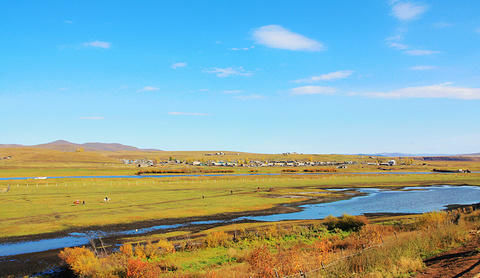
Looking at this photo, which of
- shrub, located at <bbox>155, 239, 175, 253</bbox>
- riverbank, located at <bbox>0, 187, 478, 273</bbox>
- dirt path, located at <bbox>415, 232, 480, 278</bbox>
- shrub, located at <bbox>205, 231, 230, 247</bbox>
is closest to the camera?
dirt path, located at <bbox>415, 232, 480, 278</bbox>

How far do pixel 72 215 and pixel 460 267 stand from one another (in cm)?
4181

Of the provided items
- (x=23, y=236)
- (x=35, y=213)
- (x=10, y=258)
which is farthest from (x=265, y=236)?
(x=35, y=213)

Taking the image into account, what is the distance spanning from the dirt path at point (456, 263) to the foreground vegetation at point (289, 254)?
0.58 m

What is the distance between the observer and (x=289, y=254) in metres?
21.0

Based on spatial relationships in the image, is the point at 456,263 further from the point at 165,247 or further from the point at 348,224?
the point at 165,247

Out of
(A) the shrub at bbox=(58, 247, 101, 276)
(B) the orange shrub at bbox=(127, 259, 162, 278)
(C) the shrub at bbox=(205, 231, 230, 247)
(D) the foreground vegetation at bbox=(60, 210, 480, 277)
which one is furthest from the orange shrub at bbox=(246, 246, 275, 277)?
(A) the shrub at bbox=(58, 247, 101, 276)

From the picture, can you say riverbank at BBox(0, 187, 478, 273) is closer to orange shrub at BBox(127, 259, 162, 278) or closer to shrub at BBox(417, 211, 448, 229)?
shrub at BBox(417, 211, 448, 229)

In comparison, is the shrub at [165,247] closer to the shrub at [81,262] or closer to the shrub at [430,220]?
the shrub at [81,262]

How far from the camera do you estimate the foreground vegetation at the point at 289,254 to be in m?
16.2

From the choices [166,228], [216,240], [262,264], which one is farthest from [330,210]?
[262,264]

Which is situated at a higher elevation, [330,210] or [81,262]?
[81,262]

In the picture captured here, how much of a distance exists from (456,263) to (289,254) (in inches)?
349

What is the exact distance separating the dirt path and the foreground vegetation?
1.91ft

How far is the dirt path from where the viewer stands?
13675mm
